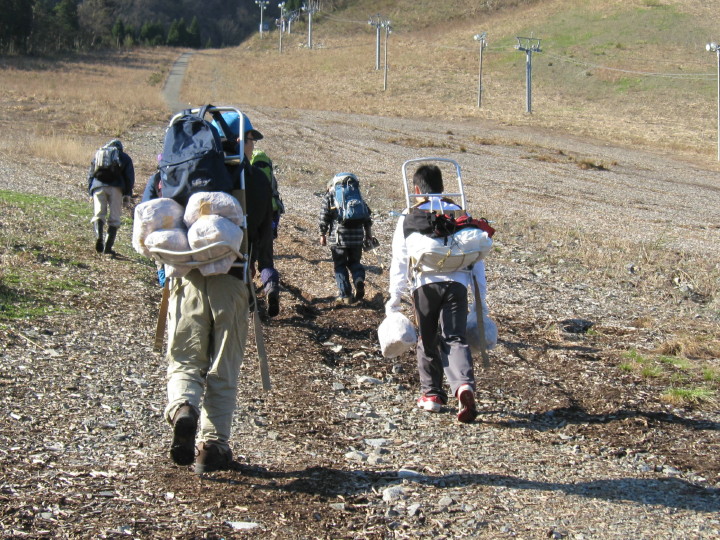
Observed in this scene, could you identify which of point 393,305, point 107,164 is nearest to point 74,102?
point 107,164

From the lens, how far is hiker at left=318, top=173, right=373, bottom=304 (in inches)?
341

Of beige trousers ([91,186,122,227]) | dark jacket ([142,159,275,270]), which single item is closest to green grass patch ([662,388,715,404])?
dark jacket ([142,159,275,270])

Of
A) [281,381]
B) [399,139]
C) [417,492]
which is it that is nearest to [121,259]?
[281,381]

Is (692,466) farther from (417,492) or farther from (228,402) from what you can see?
(228,402)

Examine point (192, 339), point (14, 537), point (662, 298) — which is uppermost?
point (192, 339)

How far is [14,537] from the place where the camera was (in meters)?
3.20

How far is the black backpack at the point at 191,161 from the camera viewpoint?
3.97 metres

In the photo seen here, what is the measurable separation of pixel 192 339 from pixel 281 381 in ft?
6.35

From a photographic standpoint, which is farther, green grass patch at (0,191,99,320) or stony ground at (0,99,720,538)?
green grass patch at (0,191,99,320)

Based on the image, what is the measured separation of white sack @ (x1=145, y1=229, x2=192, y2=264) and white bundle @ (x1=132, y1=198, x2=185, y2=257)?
0.12ft

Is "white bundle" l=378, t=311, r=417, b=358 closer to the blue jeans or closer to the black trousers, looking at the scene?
the black trousers

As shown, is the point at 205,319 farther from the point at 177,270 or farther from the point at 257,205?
the point at 257,205

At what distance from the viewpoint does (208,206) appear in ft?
12.5

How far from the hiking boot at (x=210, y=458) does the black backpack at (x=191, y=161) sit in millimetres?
1224
